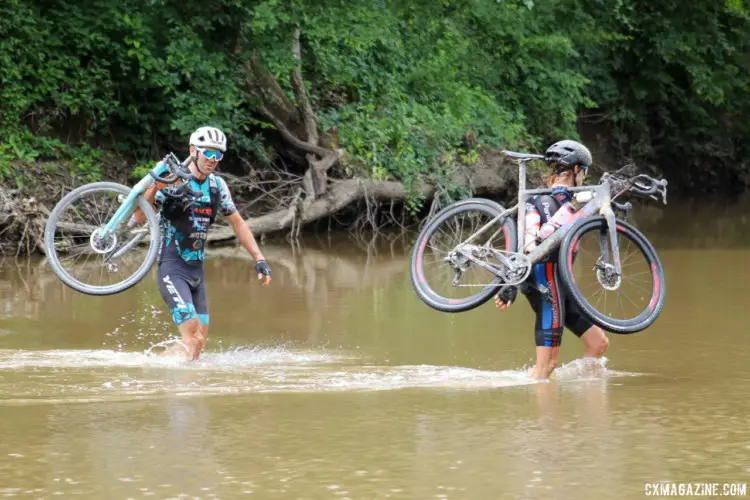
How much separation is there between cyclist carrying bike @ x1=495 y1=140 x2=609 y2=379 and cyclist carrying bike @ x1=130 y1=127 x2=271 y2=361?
2081 millimetres

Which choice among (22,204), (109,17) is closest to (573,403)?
(22,204)

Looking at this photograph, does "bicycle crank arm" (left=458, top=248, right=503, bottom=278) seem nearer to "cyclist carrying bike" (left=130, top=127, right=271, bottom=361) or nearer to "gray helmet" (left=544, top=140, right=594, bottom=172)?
"gray helmet" (left=544, top=140, right=594, bottom=172)

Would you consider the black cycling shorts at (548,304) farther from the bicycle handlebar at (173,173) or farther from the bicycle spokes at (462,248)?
the bicycle handlebar at (173,173)

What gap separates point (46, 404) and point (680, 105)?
89.0 ft

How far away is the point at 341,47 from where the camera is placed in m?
22.3

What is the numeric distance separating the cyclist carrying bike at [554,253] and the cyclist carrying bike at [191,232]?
208cm

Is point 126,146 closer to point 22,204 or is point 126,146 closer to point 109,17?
point 109,17

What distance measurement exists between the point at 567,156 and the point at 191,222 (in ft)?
9.11

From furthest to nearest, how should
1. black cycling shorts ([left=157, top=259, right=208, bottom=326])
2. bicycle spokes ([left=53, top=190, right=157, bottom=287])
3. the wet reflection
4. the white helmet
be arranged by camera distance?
bicycle spokes ([left=53, top=190, right=157, bottom=287]) < black cycling shorts ([left=157, top=259, right=208, bottom=326]) < the white helmet < the wet reflection

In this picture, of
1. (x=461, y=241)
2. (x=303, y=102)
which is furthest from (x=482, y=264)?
(x=303, y=102)

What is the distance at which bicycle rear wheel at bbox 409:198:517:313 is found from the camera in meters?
8.73

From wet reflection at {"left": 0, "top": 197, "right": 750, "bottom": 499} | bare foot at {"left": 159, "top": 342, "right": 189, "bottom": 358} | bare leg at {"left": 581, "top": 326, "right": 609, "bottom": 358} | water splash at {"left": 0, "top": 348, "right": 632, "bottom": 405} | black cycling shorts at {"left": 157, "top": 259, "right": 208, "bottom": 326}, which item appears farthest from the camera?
bare foot at {"left": 159, "top": 342, "right": 189, "bottom": 358}

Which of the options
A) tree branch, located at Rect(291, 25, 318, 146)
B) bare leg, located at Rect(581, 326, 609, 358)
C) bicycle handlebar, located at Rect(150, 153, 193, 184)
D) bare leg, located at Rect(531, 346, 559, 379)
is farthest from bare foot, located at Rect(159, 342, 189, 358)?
tree branch, located at Rect(291, 25, 318, 146)

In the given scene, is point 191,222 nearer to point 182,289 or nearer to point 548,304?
point 182,289
